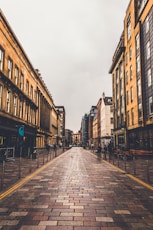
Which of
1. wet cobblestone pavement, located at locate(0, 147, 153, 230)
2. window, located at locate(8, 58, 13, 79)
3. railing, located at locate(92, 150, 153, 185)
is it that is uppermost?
window, located at locate(8, 58, 13, 79)

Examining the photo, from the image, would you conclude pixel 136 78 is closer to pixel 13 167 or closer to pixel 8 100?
pixel 8 100

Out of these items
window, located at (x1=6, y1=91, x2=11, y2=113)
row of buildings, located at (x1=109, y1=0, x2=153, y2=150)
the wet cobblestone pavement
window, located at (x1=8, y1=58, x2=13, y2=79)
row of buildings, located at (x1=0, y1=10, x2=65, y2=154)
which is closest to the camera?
the wet cobblestone pavement

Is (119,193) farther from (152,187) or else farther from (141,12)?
(141,12)

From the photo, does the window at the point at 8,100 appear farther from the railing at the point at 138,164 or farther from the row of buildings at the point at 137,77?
the row of buildings at the point at 137,77

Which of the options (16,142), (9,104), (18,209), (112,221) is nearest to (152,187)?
(112,221)

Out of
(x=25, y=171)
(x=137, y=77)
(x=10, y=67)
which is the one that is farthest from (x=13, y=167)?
(x=137, y=77)

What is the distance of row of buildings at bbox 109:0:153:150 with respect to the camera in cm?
2759

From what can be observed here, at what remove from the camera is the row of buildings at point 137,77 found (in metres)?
27.6

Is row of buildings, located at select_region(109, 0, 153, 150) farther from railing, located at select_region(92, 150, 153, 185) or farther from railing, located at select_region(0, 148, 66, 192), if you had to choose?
railing, located at select_region(0, 148, 66, 192)

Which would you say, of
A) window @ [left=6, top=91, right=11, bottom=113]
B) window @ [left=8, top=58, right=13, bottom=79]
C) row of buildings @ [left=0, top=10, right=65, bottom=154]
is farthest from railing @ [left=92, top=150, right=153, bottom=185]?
window @ [left=8, top=58, right=13, bottom=79]

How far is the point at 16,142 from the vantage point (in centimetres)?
2614

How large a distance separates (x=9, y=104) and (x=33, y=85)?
12.8 m

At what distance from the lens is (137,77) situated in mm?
31750

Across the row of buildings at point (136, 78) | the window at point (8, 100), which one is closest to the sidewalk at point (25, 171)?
the window at point (8, 100)
